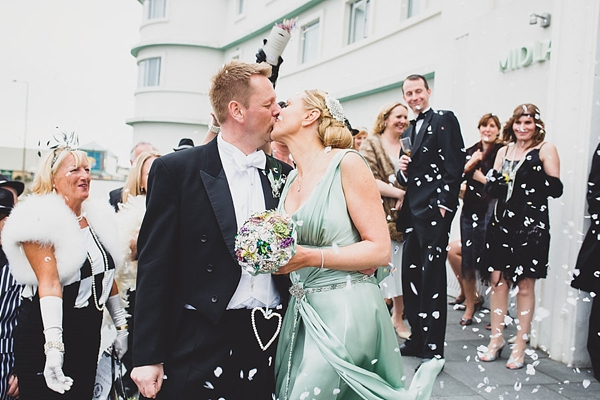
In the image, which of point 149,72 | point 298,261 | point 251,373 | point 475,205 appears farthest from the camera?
point 149,72

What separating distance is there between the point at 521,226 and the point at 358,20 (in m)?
9.66

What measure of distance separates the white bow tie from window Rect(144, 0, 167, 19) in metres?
24.3

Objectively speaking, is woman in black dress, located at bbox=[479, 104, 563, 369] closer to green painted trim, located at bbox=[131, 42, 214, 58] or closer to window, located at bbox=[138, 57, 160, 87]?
green painted trim, located at bbox=[131, 42, 214, 58]

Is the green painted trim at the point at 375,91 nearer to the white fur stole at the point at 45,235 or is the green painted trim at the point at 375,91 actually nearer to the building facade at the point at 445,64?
the building facade at the point at 445,64

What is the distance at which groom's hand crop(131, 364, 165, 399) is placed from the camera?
7.54ft

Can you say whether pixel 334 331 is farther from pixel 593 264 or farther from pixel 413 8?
pixel 413 8

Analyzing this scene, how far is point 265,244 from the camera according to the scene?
6.83 ft

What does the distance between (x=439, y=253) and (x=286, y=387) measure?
2.64 meters

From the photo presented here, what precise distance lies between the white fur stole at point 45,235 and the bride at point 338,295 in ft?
4.28

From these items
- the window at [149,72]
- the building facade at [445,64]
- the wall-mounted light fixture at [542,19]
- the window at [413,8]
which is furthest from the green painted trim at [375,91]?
the window at [149,72]

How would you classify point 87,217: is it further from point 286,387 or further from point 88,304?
point 286,387

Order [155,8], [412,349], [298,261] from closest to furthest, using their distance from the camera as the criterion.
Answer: [298,261], [412,349], [155,8]

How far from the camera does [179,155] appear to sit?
2477 millimetres

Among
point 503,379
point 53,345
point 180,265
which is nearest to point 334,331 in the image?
point 180,265
